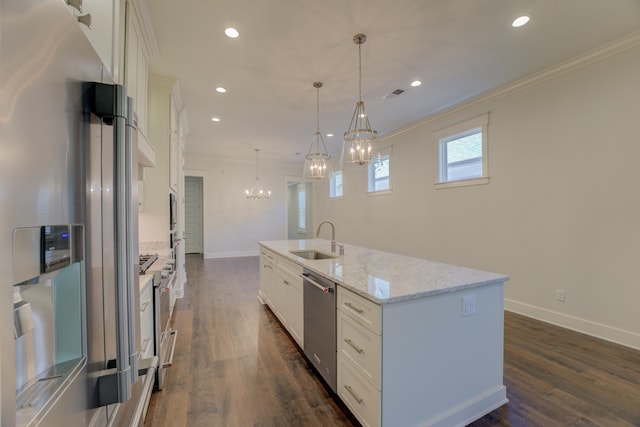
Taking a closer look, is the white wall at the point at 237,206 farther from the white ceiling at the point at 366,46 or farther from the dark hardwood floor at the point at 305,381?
the dark hardwood floor at the point at 305,381

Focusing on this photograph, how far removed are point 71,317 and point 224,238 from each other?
759 centimetres

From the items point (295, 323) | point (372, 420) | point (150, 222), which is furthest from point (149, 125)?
point (372, 420)

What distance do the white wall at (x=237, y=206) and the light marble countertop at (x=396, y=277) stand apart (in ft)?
19.1

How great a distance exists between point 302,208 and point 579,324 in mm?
8113

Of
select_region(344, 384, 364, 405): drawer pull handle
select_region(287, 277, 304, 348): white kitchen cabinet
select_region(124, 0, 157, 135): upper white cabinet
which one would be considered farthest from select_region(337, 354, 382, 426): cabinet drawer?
select_region(124, 0, 157, 135): upper white cabinet

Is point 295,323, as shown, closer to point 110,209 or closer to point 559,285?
point 110,209

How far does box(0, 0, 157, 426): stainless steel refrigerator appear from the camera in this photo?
1.20ft

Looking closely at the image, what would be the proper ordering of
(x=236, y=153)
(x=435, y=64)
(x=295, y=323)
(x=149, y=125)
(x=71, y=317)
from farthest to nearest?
1. (x=236, y=153)
2. (x=149, y=125)
3. (x=435, y=64)
4. (x=295, y=323)
5. (x=71, y=317)

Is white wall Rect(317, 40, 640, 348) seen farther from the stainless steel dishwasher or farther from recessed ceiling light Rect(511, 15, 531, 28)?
the stainless steel dishwasher

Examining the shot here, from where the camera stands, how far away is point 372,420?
4.95 feet

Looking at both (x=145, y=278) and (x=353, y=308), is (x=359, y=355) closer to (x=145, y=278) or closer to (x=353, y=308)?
(x=353, y=308)

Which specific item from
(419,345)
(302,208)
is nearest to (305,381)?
(419,345)

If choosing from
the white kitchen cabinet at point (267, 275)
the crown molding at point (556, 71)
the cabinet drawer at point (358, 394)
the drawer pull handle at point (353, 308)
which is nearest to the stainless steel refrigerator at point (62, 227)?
the drawer pull handle at point (353, 308)

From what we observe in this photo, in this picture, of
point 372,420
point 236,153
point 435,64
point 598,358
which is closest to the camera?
point 372,420
